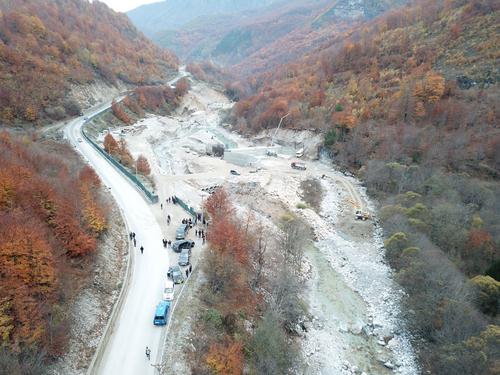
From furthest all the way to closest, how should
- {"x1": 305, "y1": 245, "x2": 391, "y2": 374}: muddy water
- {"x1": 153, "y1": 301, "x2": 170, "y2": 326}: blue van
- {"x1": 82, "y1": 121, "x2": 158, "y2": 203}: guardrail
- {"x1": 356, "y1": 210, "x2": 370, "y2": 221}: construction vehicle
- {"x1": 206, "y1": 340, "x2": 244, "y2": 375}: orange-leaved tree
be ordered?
1. {"x1": 356, "y1": 210, "x2": 370, "y2": 221}: construction vehicle
2. {"x1": 82, "y1": 121, "x2": 158, "y2": 203}: guardrail
3. {"x1": 305, "y1": 245, "x2": 391, "y2": 374}: muddy water
4. {"x1": 153, "y1": 301, "x2": 170, "y2": 326}: blue van
5. {"x1": 206, "y1": 340, "x2": 244, "y2": 375}: orange-leaved tree

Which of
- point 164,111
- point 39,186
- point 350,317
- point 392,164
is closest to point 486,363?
point 350,317

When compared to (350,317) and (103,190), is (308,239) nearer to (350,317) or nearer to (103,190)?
(350,317)

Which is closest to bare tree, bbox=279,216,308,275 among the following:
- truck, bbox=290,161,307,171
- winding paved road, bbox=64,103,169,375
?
winding paved road, bbox=64,103,169,375

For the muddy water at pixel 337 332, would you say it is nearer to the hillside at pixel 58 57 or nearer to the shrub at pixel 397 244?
the shrub at pixel 397 244

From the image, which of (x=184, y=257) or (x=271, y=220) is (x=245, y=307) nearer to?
(x=184, y=257)

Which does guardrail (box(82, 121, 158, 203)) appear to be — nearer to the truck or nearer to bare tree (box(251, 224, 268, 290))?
bare tree (box(251, 224, 268, 290))

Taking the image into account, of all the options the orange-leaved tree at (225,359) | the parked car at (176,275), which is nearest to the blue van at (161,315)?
the parked car at (176,275)
